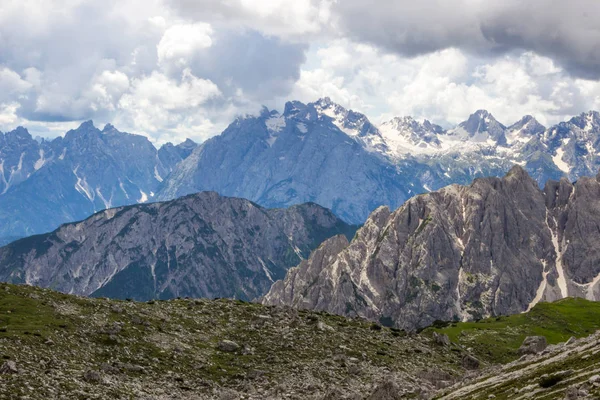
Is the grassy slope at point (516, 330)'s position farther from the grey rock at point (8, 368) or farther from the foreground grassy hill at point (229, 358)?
the grey rock at point (8, 368)

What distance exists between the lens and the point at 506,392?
49625mm

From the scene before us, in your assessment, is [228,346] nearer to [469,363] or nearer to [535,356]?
[535,356]

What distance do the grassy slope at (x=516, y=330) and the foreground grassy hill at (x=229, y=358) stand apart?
107ft

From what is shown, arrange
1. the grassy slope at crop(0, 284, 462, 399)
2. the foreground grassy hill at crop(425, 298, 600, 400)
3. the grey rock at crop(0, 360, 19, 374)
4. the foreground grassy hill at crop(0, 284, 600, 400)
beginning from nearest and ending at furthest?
the foreground grassy hill at crop(425, 298, 600, 400)
the grey rock at crop(0, 360, 19, 374)
the foreground grassy hill at crop(0, 284, 600, 400)
the grassy slope at crop(0, 284, 462, 399)

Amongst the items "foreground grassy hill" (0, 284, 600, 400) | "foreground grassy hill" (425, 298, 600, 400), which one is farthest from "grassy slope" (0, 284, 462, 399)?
"foreground grassy hill" (425, 298, 600, 400)

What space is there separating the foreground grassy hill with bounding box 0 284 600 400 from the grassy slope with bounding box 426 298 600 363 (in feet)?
107

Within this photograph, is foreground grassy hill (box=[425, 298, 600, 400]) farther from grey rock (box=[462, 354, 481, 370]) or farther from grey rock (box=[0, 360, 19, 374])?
grey rock (box=[0, 360, 19, 374])

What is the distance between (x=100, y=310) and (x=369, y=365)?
120 feet

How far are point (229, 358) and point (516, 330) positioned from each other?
366 feet


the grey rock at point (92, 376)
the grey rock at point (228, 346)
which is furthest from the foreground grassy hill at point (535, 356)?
the grey rock at point (92, 376)

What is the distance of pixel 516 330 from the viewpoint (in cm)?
16362

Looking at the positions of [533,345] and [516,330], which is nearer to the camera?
[533,345]

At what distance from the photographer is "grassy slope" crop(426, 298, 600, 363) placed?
5271 inches

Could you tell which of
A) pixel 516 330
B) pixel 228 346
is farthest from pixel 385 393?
pixel 516 330
